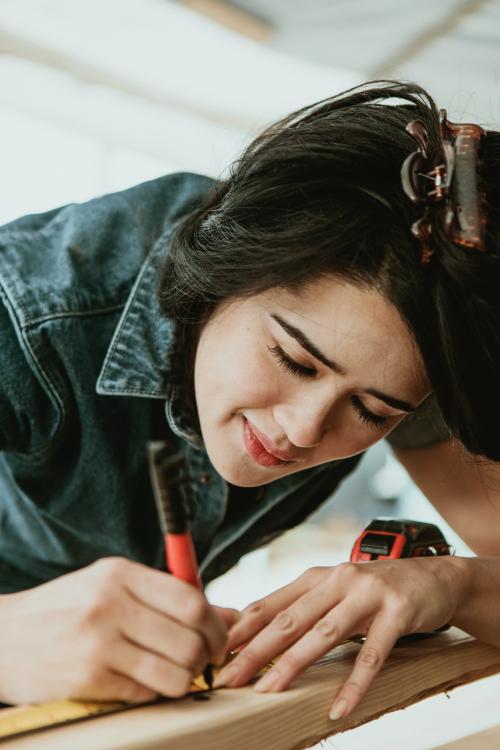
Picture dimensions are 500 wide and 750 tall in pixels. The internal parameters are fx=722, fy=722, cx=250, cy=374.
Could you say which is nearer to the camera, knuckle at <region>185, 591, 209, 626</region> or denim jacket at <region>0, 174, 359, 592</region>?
knuckle at <region>185, 591, 209, 626</region>

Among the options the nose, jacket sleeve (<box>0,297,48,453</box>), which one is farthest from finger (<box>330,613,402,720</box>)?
jacket sleeve (<box>0,297,48,453</box>)

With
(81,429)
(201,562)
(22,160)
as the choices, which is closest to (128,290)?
(81,429)

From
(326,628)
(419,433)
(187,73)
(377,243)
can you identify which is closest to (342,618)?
(326,628)

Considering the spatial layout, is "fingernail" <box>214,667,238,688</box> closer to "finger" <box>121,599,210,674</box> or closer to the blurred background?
"finger" <box>121,599,210,674</box>

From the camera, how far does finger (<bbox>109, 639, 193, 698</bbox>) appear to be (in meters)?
0.50

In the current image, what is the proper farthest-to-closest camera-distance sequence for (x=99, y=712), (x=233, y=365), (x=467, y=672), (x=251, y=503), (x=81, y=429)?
1. (x=251, y=503)
2. (x=81, y=429)
3. (x=233, y=365)
4. (x=467, y=672)
5. (x=99, y=712)

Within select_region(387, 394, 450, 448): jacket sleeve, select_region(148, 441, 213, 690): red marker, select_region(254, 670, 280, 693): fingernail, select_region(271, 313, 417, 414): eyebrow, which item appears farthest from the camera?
select_region(387, 394, 450, 448): jacket sleeve

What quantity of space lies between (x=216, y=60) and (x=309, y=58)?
1.15 ft

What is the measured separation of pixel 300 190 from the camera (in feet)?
2.65

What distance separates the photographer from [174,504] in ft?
1.54

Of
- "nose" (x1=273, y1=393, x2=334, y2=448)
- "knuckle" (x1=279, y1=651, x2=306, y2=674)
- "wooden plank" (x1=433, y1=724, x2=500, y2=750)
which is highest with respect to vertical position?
"nose" (x1=273, y1=393, x2=334, y2=448)

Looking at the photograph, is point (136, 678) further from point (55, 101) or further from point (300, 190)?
point (55, 101)

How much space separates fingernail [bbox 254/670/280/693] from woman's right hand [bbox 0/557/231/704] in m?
0.06

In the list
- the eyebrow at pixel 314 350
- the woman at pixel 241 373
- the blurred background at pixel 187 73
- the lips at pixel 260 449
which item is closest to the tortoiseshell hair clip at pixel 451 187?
the woman at pixel 241 373
